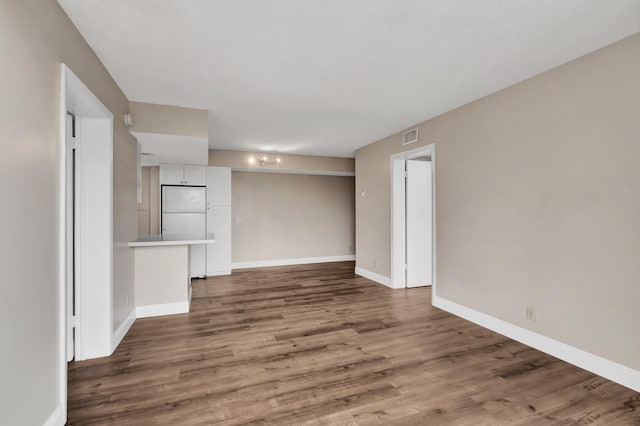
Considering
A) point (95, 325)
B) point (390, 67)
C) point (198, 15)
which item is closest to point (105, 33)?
point (198, 15)

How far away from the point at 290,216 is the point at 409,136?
3731mm

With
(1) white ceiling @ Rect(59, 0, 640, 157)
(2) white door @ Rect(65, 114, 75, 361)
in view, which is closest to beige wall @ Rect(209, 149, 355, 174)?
(1) white ceiling @ Rect(59, 0, 640, 157)

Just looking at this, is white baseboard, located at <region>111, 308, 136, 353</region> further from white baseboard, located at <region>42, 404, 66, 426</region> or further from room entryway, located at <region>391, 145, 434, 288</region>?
room entryway, located at <region>391, 145, 434, 288</region>

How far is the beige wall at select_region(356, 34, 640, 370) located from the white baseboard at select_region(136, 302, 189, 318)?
11.2 feet

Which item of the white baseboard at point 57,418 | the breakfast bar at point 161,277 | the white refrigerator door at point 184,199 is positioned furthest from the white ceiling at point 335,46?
the white refrigerator door at point 184,199

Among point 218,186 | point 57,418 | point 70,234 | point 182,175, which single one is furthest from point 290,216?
point 57,418

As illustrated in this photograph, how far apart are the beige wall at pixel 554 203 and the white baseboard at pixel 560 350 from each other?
2.4 inches

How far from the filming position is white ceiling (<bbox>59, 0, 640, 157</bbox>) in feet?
5.90

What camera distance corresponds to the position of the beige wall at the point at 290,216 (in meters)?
6.84

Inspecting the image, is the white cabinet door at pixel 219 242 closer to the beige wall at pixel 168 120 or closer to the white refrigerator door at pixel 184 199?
the white refrigerator door at pixel 184 199

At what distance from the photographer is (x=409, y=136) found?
14.6 feet

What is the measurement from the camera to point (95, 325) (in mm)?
2590

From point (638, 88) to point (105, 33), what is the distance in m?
3.81

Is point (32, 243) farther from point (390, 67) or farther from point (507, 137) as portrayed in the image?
point (507, 137)
